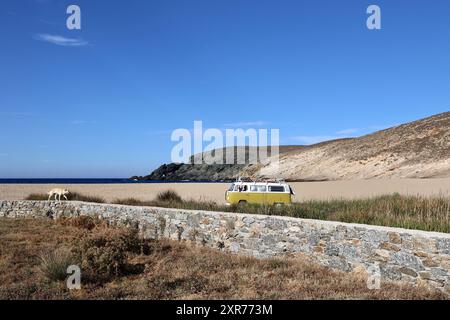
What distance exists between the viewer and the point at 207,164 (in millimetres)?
146375

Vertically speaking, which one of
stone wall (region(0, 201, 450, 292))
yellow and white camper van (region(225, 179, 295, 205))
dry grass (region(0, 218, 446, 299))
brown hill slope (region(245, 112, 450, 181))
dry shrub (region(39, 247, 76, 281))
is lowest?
dry grass (region(0, 218, 446, 299))

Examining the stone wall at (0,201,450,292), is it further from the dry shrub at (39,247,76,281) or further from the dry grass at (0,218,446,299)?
the dry shrub at (39,247,76,281)

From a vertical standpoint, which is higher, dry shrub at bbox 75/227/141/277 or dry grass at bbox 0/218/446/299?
dry shrub at bbox 75/227/141/277

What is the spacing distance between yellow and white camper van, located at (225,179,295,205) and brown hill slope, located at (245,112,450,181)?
35282 mm

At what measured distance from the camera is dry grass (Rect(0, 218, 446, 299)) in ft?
26.2

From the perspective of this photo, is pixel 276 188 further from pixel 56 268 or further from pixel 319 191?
pixel 319 191

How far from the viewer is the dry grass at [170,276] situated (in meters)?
7.98

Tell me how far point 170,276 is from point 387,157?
2388 inches

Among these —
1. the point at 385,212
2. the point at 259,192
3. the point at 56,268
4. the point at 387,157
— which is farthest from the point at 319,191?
the point at 56,268

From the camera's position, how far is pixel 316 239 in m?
10.2

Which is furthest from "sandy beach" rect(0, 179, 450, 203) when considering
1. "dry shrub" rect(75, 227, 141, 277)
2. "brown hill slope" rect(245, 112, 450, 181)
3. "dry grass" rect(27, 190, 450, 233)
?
"dry shrub" rect(75, 227, 141, 277)

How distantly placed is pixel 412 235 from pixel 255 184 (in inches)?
508
